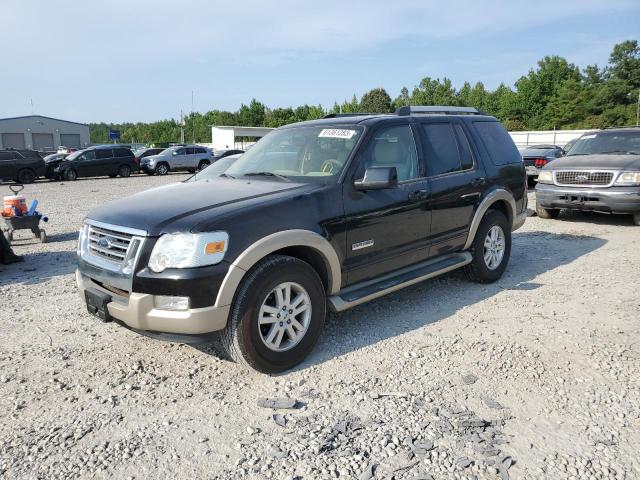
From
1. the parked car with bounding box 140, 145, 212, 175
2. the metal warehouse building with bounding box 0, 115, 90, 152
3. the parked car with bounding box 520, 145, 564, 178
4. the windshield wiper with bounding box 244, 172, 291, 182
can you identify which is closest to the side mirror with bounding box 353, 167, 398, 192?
the windshield wiper with bounding box 244, 172, 291, 182

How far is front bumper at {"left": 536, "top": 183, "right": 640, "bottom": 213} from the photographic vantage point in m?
8.80

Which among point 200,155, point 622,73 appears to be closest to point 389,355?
point 200,155

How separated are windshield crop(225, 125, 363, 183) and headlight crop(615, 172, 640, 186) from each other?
21.5ft

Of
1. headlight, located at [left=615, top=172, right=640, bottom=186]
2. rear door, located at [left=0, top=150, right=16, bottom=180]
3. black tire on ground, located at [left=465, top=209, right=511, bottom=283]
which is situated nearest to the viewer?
black tire on ground, located at [left=465, top=209, right=511, bottom=283]

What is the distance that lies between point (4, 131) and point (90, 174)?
147 feet

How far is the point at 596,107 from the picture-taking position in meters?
60.7

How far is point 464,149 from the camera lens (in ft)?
18.1

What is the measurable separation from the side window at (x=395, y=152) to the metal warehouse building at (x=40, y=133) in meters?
64.1

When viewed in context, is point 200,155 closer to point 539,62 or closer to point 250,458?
point 250,458

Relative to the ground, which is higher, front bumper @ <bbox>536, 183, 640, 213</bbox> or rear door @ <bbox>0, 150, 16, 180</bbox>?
rear door @ <bbox>0, 150, 16, 180</bbox>

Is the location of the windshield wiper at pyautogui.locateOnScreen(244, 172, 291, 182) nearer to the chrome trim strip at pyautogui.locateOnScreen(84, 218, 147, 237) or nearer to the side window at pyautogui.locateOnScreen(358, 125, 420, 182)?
the side window at pyautogui.locateOnScreen(358, 125, 420, 182)

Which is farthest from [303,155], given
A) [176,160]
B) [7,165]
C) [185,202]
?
[176,160]

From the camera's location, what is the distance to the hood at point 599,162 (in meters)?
8.97

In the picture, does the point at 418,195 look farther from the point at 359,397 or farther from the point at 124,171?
the point at 124,171
